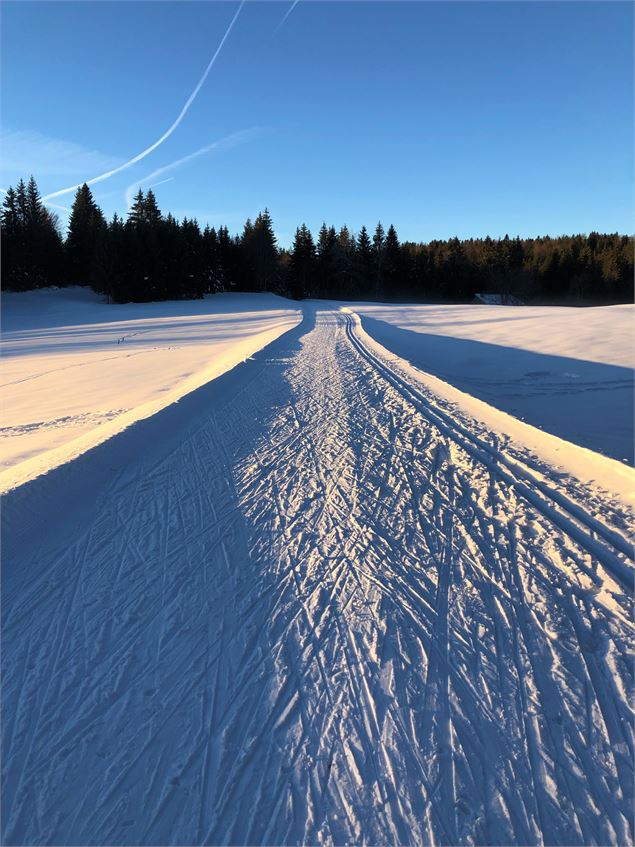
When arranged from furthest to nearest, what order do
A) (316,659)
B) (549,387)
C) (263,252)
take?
(263,252) → (549,387) → (316,659)

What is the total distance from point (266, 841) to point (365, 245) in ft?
259

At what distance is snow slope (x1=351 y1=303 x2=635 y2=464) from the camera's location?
278 inches

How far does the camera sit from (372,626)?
265 cm

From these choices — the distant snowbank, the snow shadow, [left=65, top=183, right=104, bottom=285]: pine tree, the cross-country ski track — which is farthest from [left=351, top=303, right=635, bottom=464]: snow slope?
[left=65, top=183, right=104, bottom=285]: pine tree

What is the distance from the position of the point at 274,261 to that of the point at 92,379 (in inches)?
2186

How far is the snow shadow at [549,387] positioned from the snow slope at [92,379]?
211 inches

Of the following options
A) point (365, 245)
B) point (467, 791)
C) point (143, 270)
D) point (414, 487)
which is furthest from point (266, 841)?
point (365, 245)

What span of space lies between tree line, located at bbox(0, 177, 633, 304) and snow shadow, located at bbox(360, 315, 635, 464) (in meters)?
40.3

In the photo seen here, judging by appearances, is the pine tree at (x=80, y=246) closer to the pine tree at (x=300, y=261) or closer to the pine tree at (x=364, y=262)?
the pine tree at (x=300, y=261)

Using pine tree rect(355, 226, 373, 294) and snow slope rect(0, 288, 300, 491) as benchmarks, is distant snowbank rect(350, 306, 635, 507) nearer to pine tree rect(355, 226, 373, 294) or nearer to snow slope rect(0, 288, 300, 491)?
snow slope rect(0, 288, 300, 491)

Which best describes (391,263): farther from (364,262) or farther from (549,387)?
(549,387)

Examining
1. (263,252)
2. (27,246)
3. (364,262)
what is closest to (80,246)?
(27,246)

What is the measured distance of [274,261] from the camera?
2456 inches

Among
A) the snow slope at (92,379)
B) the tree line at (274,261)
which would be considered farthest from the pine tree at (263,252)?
the snow slope at (92,379)
